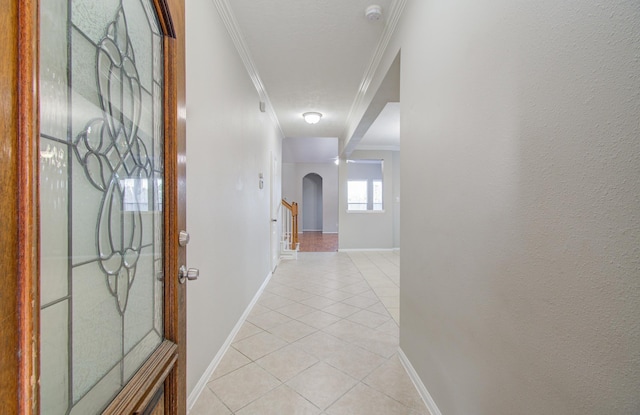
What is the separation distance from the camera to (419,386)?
1.68 metres

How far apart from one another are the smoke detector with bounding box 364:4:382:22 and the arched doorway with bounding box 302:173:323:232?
976cm

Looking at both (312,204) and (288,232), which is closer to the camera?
(288,232)

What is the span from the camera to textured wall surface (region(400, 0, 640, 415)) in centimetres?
60

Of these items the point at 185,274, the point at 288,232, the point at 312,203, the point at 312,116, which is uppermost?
the point at 312,116

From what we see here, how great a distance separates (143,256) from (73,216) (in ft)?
0.92

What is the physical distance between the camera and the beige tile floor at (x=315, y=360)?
5.26ft

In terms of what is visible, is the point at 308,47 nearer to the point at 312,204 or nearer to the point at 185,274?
the point at 185,274

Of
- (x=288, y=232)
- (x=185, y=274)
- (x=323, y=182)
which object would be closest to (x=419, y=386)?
(x=185, y=274)

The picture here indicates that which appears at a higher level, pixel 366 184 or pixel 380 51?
pixel 380 51

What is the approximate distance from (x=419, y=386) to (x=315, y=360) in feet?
2.36

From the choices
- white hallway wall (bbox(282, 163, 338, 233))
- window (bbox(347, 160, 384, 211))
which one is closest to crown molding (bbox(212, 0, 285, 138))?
window (bbox(347, 160, 384, 211))

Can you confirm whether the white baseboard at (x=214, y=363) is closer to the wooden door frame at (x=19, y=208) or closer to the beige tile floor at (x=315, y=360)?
the beige tile floor at (x=315, y=360)

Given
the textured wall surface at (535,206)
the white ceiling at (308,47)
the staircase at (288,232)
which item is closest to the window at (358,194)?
the staircase at (288,232)

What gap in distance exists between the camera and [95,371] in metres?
0.64
